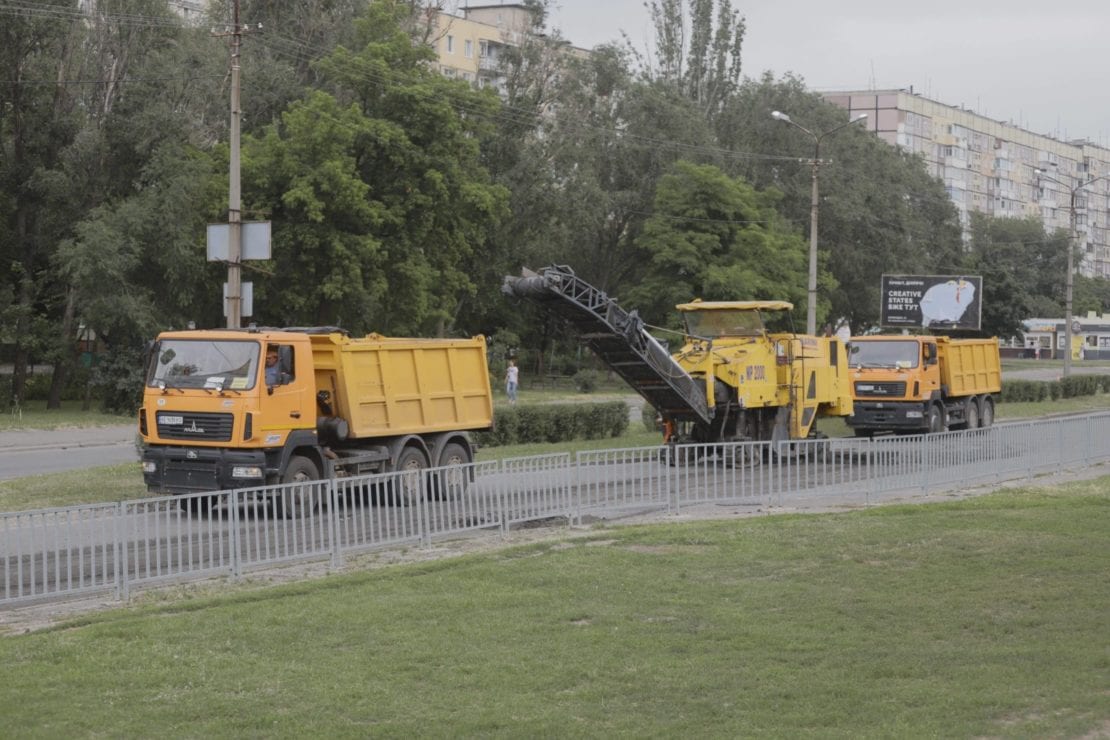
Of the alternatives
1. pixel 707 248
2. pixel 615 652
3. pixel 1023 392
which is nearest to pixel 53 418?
pixel 707 248

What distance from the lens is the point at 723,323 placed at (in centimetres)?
2844

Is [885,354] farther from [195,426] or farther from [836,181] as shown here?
[836,181]

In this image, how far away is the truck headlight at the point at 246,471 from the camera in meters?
18.7

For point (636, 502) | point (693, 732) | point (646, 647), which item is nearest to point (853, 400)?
point (636, 502)

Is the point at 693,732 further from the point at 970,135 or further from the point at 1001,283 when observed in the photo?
the point at 970,135

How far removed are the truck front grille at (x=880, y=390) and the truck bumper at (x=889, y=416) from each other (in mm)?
192

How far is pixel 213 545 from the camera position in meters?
14.1

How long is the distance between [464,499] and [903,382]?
62.9 ft

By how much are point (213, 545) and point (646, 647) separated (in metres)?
5.82

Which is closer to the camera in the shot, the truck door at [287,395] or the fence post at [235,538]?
the fence post at [235,538]

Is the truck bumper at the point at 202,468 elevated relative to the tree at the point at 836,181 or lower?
lower

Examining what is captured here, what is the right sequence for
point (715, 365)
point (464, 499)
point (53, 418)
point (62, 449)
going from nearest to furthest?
point (464, 499) → point (715, 365) → point (62, 449) → point (53, 418)

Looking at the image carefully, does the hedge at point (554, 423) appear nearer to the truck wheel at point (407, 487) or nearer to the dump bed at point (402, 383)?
the dump bed at point (402, 383)

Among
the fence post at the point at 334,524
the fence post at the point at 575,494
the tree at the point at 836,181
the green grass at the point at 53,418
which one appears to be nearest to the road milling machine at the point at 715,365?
the fence post at the point at 575,494
